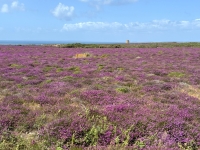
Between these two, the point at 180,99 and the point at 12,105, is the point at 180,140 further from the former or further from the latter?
the point at 12,105

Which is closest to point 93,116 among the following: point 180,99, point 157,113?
point 157,113

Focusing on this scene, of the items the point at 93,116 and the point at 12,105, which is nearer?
the point at 93,116

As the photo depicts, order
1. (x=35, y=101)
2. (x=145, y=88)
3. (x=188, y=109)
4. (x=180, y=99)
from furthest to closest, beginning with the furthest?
(x=145, y=88)
(x=180, y=99)
(x=35, y=101)
(x=188, y=109)

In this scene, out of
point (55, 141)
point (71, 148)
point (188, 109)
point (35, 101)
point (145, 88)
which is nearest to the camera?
point (71, 148)

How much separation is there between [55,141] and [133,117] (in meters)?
2.81

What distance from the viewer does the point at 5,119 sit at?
284 inches

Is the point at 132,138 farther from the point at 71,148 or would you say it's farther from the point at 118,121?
the point at 71,148

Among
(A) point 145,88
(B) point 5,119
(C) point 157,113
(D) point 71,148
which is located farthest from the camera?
(A) point 145,88

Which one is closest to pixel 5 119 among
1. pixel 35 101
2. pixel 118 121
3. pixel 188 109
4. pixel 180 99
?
pixel 35 101

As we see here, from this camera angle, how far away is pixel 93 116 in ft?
23.7

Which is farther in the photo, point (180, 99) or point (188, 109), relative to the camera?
point (180, 99)

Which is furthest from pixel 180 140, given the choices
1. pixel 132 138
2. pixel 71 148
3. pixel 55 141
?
pixel 55 141

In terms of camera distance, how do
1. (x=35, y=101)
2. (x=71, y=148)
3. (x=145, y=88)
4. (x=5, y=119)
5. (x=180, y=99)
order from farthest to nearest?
(x=145, y=88)
(x=180, y=99)
(x=35, y=101)
(x=5, y=119)
(x=71, y=148)

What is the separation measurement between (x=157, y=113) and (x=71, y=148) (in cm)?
373
